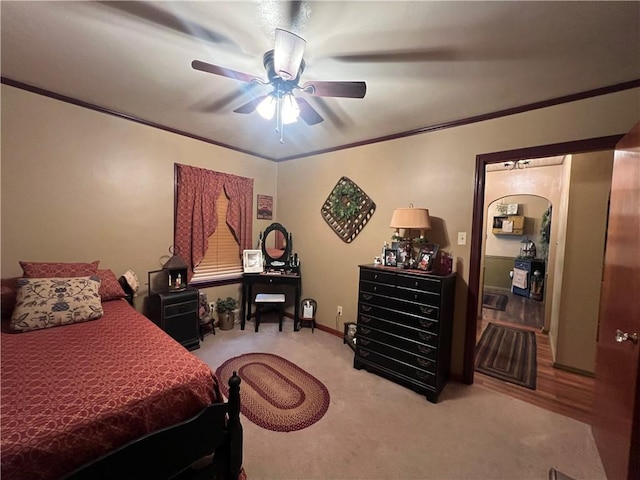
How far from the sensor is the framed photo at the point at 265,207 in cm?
405

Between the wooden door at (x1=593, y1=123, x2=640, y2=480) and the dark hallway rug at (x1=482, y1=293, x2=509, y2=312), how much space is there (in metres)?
3.54

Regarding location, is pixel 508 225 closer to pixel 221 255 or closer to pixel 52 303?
pixel 221 255

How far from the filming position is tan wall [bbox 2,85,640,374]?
2154mm

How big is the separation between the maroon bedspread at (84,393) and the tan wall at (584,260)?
343cm

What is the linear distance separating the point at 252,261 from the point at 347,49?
283 centimetres

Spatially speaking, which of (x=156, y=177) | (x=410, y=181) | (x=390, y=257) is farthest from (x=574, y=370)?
(x=156, y=177)

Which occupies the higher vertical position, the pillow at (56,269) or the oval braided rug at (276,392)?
the pillow at (56,269)

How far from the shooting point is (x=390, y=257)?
8.90 feet

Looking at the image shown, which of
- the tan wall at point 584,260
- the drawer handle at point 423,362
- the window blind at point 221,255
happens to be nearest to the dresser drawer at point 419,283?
the drawer handle at point 423,362

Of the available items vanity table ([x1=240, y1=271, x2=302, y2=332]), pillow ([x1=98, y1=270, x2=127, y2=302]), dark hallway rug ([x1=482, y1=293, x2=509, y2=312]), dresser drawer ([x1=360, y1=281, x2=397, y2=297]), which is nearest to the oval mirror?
vanity table ([x1=240, y1=271, x2=302, y2=332])

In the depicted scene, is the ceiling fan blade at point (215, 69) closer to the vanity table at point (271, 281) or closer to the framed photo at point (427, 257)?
the framed photo at point (427, 257)

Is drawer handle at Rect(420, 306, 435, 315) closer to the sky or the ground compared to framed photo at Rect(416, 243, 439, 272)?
closer to the ground

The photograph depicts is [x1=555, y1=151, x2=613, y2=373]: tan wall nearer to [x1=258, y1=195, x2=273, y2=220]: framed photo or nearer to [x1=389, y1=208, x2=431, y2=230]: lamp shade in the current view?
[x1=389, y1=208, x2=431, y2=230]: lamp shade

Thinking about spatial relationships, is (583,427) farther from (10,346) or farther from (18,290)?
(18,290)
